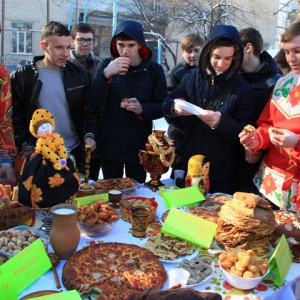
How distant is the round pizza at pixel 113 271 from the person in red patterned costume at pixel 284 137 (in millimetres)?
899

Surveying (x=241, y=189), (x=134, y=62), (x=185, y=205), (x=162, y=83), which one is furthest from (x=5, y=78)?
(x=241, y=189)

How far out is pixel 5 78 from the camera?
216 cm

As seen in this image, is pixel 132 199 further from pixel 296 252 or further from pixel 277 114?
pixel 277 114

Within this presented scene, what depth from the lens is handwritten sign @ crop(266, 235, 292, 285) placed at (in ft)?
4.10

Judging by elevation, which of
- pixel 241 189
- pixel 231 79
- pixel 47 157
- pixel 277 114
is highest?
pixel 231 79

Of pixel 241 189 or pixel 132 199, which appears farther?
pixel 241 189

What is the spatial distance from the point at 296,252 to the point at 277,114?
819 millimetres

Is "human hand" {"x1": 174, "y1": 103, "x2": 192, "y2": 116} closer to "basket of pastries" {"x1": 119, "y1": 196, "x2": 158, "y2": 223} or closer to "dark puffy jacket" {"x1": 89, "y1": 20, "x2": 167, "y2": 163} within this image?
"dark puffy jacket" {"x1": 89, "y1": 20, "x2": 167, "y2": 163}

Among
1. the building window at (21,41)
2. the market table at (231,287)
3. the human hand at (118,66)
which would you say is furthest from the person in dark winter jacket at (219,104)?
the building window at (21,41)

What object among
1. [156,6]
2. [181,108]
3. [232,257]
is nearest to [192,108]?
[181,108]

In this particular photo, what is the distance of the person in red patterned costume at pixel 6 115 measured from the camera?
2.08 metres

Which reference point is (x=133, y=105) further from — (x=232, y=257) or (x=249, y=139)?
(x=232, y=257)

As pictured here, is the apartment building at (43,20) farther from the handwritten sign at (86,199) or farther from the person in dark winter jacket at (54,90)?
the handwritten sign at (86,199)

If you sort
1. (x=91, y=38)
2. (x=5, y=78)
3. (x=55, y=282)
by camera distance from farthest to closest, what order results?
(x=91, y=38)
(x=5, y=78)
(x=55, y=282)
